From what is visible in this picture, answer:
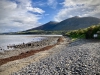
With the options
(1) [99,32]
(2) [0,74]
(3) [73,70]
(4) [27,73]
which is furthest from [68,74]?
(1) [99,32]

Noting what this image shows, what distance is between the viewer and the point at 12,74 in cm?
1911

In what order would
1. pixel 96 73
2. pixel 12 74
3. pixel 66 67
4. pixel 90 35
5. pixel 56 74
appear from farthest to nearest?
pixel 90 35 < pixel 12 74 < pixel 66 67 < pixel 56 74 < pixel 96 73

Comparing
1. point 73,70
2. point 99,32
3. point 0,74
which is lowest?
point 0,74

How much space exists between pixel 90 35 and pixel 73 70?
49634 millimetres

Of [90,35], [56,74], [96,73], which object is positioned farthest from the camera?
[90,35]

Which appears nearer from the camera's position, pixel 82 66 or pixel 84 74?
pixel 84 74

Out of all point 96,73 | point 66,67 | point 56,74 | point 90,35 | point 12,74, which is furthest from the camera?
point 90,35

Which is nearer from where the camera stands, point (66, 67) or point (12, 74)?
point (66, 67)

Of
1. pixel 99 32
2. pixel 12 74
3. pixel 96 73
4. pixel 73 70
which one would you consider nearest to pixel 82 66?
pixel 73 70

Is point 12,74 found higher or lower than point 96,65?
lower

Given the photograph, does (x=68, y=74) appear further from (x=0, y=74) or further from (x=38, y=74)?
(x=0, y=74)

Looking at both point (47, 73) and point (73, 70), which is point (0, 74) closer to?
point (47, 73)

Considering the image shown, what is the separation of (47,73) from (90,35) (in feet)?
165

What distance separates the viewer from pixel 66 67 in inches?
701
